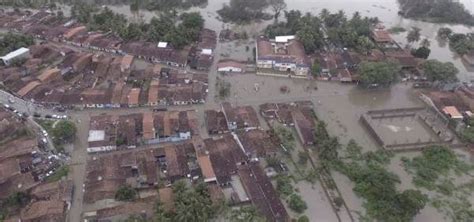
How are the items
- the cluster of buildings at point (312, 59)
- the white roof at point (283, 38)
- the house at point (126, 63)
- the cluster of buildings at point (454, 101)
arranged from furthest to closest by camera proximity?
the white roof at point (283, 38), the cluster of buildings at point (312, 59), the house at point (126, 63), the cluster of buildings at point (454, 101)

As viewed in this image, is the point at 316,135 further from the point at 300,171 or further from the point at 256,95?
the point at 256,95

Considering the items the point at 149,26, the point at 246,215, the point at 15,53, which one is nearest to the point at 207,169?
the point at 246,215

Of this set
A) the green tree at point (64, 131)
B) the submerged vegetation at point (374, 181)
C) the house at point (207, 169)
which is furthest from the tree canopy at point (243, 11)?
the green tree at point (64, 131)

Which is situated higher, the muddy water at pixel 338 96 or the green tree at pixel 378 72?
the green tree at pixel 378 72

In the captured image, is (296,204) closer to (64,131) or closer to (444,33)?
(64,131)

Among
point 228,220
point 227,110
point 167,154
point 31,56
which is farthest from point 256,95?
point 31,56

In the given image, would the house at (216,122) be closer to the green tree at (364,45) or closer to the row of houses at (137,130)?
the row of houses at (137,130)

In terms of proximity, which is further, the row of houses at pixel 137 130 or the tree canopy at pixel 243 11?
the tree canopy at pixel 243 11
